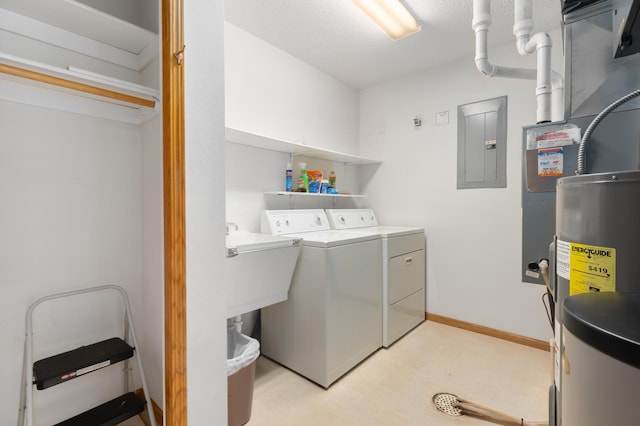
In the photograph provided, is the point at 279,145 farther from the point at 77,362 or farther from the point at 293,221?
the point at 77,362

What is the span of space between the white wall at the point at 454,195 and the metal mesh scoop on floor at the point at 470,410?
1.09 meters

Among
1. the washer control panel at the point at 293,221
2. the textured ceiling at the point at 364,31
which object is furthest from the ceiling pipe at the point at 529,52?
the washer control panel at the point at 293,221

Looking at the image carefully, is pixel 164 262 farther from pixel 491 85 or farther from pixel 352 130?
pixel 491 85

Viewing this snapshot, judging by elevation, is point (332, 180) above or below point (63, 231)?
above

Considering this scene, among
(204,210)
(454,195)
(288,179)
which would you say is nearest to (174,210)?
(204,210)

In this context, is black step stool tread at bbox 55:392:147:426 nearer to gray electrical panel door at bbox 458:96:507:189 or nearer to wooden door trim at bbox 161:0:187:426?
wooden door trim at bbox 161:0:187:426

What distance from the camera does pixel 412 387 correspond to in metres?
1.89

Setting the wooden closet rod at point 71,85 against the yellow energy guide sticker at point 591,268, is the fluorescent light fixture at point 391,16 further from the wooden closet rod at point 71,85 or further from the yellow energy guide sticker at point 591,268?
the yellow energy guide sticker at point 591,268

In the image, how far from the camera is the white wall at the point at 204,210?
47.3 inches

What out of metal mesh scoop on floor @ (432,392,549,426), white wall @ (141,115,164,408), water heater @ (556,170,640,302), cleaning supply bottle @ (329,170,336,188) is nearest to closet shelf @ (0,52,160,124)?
white wall @ (141,115,164,408)

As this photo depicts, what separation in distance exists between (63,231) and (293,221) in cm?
144

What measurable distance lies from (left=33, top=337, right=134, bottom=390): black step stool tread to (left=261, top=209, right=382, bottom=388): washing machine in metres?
0.99

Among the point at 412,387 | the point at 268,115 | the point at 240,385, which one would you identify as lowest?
the point at 412,387

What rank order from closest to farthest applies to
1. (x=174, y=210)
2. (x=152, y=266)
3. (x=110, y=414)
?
(x=174, y=210), (x=110, y=414), (x=152, y=266)
